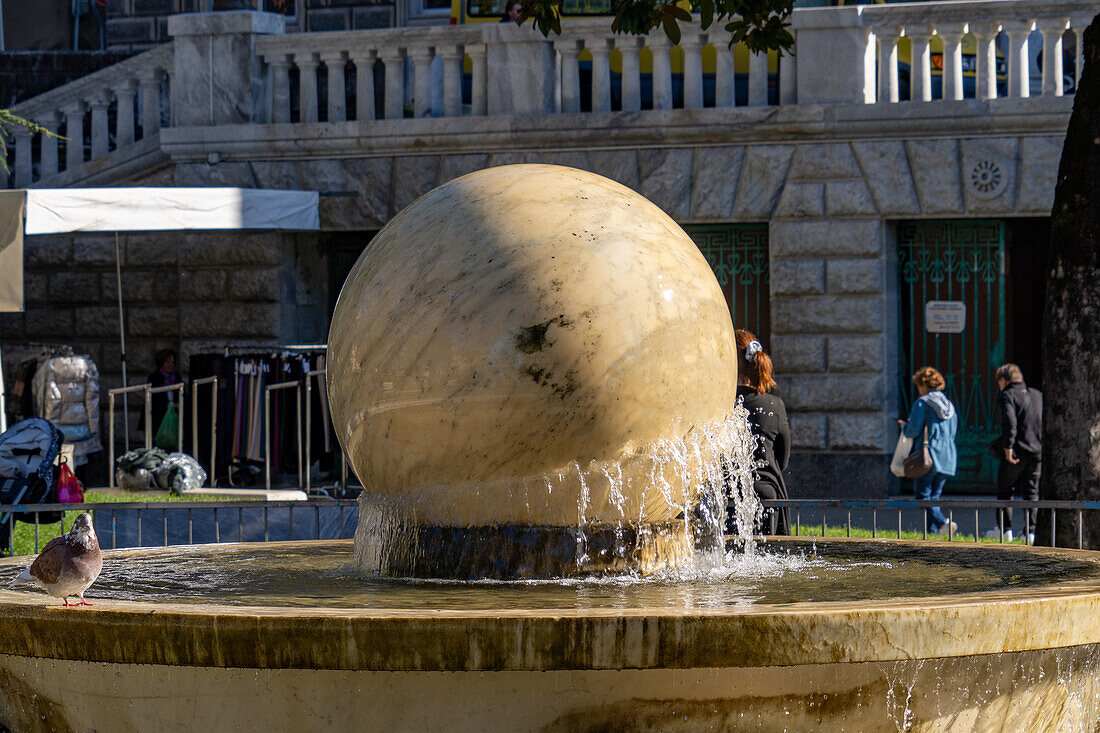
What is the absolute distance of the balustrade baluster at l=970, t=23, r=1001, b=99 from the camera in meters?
14.3

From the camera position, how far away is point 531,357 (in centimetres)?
474

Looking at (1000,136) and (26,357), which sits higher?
(1000,136)

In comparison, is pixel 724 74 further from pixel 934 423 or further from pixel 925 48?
pixel 934 423

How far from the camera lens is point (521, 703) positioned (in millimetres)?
3633

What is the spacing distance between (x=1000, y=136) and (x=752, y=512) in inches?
368

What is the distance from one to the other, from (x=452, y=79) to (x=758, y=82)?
317 centimetres

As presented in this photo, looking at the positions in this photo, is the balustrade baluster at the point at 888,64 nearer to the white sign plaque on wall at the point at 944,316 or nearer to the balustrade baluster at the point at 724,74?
the balustrade baluster at the point at 724,74

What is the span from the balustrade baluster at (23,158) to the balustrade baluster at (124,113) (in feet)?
3.35

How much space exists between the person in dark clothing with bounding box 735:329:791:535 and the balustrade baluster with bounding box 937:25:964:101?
25.5 ft

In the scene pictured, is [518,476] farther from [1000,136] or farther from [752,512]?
[1000,136]

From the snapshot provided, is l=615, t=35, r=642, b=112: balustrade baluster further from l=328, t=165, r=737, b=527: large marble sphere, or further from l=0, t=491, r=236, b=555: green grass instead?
l=328, t=165, r=737, b=527: large marble sphere

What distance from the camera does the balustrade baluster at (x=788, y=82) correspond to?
1470cm

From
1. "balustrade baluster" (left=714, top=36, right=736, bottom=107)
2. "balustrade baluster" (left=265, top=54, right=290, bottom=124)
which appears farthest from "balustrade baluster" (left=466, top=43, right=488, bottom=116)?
"balustrade baluster" (left=714, top=36, right=736, bottom=107)

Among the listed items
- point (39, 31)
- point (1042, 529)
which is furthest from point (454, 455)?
point (39, 31)
